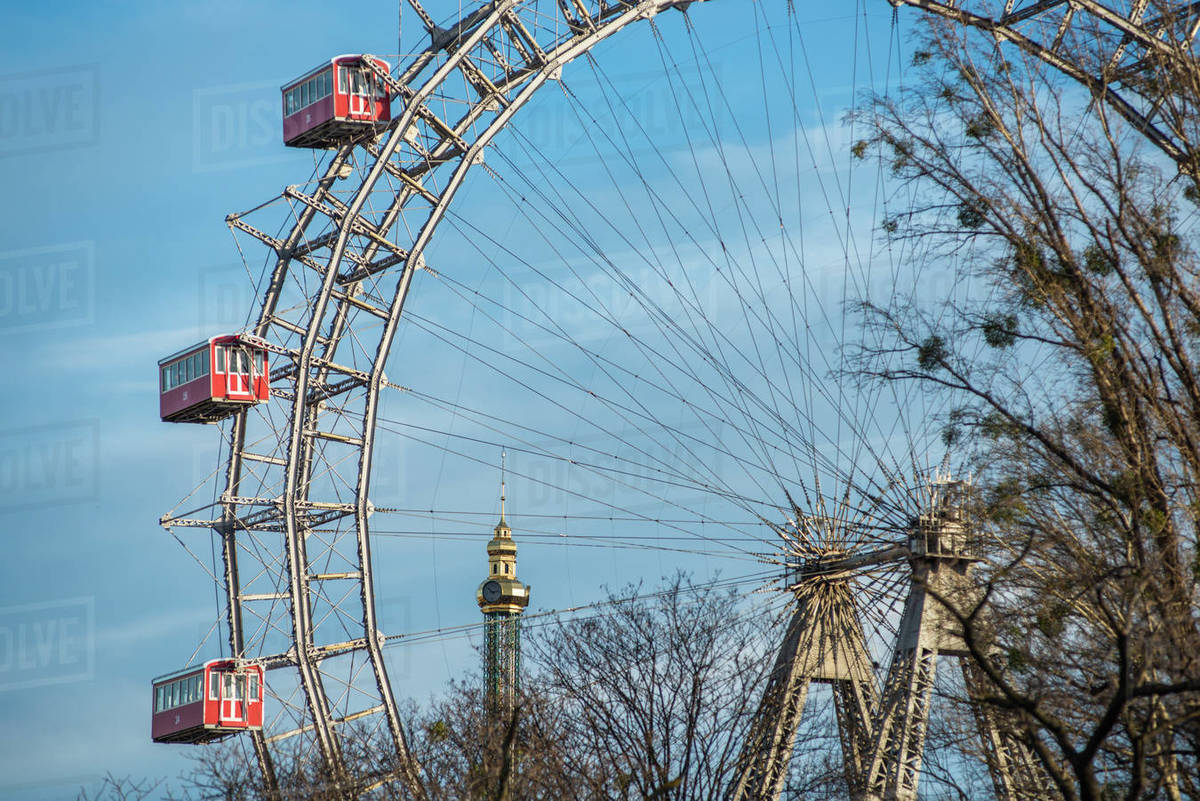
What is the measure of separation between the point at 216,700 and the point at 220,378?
705cm

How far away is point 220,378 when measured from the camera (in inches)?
1356

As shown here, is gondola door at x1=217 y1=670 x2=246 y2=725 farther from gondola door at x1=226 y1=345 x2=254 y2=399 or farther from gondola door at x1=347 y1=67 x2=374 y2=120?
gondola door at x1=347 y1=67 x2=374 y2=120

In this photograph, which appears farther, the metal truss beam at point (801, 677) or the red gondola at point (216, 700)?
the metal truss beam at point (801, 677)

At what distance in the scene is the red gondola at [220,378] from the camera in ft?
113

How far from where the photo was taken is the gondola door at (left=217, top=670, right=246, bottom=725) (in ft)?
109

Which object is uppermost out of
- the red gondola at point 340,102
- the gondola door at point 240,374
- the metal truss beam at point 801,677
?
the red gondola at point 340,102

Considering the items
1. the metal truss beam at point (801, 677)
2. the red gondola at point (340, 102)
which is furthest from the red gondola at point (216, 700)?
the red gondola at point (340, 102)

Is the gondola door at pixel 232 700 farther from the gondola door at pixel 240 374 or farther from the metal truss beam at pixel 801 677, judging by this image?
the metal truss beam at pixel 801 677

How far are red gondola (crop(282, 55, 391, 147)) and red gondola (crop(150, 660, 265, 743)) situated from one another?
38.9 ft

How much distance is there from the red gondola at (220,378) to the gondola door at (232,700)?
6100 mm

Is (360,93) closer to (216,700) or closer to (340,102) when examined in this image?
(340,102)

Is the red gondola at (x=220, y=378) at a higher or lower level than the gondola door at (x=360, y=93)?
lower

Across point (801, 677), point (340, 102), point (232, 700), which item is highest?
point (340, 102)

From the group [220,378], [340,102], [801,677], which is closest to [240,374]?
[220,378]
